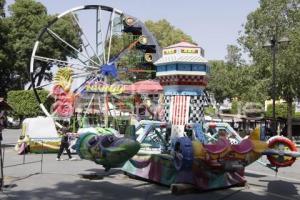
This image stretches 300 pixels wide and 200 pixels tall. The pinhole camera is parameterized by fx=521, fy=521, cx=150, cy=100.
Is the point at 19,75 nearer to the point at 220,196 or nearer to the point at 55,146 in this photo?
the point at 55,146

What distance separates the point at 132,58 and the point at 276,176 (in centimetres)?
3320

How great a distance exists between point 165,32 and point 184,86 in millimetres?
56588

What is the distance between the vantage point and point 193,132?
14453 mm

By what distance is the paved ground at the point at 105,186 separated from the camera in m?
13.2

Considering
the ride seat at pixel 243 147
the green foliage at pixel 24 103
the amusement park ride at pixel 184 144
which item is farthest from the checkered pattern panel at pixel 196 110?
the green foliage at pixel 24 103

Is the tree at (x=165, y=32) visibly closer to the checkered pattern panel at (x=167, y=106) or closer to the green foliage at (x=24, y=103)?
the green foliage at (x=24, y=103)

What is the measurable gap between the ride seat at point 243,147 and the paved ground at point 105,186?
136 cm

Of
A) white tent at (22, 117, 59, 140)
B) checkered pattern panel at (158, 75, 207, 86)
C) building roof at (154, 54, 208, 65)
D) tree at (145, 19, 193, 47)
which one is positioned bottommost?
white tent at (22, 117, 59, 140)

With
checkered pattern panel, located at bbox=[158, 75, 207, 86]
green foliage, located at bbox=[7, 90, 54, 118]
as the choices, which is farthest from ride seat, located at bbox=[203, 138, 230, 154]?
green foliage, located at bbox=[7, 90, 54, 118]

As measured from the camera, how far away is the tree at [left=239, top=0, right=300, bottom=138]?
3325 centimetres

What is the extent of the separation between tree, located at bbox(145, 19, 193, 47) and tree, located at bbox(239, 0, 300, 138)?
32.4 meters

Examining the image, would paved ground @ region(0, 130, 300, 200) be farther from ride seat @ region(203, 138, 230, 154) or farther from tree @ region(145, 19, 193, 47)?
tree @ region(145, 19, 193, 47)

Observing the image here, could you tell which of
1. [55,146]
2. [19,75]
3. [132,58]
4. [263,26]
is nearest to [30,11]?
[19,75]

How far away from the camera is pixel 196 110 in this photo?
14977 millimetres
